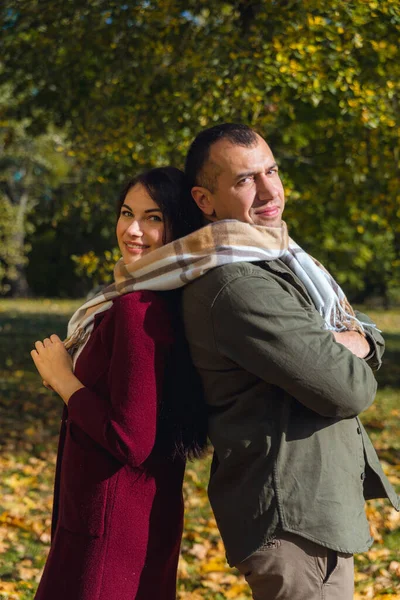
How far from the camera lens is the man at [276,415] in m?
1.92

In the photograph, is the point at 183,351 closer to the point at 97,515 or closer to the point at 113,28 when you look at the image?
the point at 97,515

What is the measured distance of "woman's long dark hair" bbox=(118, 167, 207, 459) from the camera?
6.97 feet

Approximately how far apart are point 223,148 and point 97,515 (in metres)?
1.08

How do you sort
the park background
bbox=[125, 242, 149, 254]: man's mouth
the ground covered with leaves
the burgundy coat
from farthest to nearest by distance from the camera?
the park background
the ground covered with leaves
bbox=[125, 242, 149, 254]: man's mouth
the burgundy coat

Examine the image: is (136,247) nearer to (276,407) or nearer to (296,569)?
(276,407)

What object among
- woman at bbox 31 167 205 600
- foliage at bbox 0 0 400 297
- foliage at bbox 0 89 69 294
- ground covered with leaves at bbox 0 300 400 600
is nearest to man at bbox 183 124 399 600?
woman at bbox 31 167 205 600

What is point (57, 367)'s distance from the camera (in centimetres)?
224

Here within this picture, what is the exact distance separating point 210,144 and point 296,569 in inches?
46.8

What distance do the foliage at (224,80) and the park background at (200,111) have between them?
0.02 meters

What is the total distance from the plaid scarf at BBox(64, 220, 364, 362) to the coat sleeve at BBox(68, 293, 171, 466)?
0.09 m

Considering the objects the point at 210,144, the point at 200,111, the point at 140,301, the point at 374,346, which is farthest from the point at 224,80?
the point at 140,301

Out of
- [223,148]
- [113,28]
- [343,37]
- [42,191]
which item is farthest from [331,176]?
[42,191]

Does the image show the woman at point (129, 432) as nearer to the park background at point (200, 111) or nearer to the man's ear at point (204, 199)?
the man's ear at point (204, 199)

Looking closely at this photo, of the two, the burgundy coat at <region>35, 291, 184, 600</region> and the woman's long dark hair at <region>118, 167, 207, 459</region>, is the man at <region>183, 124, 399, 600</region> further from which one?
the burgundy coat at <region>35, 291, 184, 600</region>
